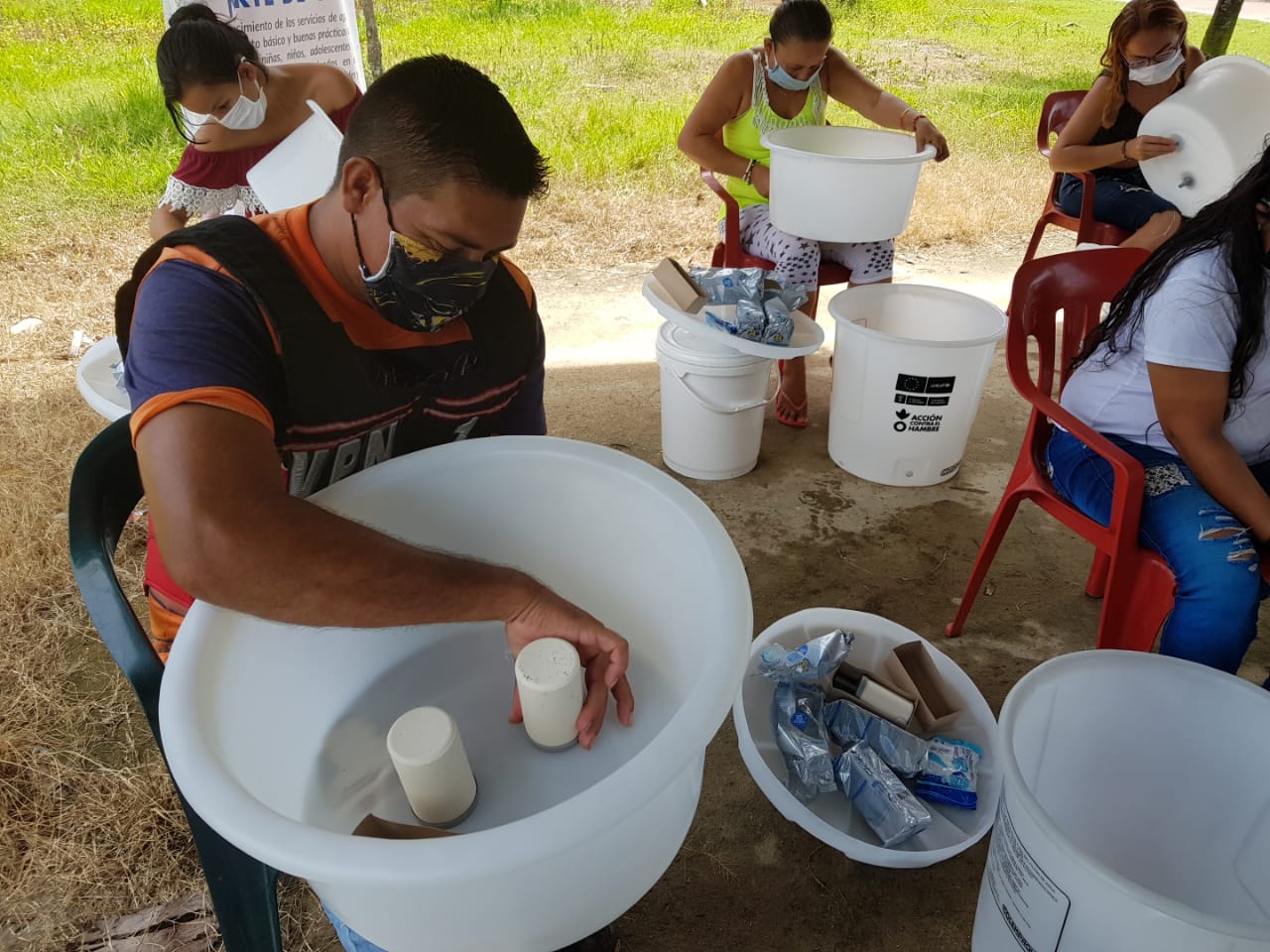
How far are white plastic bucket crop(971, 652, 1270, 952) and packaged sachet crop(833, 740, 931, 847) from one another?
125 mm

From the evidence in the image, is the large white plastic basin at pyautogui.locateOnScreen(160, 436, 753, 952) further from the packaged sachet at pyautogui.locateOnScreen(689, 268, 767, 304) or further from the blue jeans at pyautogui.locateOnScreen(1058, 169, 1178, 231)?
the blue jeans at pyautogui.locateOnScreen(1058, 169, 1178, 231)

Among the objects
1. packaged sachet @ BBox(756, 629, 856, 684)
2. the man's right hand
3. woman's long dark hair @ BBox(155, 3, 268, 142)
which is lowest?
packaged sachet @ BBox(756, 629, 856, 684)

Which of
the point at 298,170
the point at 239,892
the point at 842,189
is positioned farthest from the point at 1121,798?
the point at 298,170

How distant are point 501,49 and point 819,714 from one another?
6267 millimetres

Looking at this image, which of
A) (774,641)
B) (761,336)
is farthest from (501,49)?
(774,641)

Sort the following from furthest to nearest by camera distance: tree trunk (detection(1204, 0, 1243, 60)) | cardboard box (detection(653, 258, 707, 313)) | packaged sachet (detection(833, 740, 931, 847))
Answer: tree trunk (detection(1204, 0, 1243, 60)), cardboard box (detection(653, 258, 707, 313)), packaged sachet (detection(833, 740, 931, 847))

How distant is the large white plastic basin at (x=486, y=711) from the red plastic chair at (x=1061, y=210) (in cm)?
218

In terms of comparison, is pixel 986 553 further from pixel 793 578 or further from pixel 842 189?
pixel 842 189

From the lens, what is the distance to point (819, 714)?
133cm

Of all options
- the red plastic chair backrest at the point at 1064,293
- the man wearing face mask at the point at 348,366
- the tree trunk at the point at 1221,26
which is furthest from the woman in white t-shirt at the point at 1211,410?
the tree trunk at the point at 1221,26

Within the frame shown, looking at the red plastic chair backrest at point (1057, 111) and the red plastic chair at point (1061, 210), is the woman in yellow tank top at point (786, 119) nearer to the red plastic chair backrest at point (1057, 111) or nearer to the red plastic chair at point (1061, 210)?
the red plastic chair at point (1061, 210)

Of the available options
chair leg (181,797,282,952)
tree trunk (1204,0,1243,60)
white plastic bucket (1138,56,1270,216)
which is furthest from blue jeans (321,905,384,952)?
tree trunk (1204,0,1243,60)

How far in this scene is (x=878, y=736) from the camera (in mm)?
1282

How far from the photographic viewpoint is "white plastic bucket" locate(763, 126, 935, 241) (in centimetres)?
211
